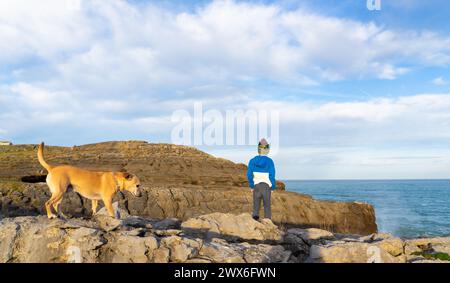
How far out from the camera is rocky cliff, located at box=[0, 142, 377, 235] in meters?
23.6

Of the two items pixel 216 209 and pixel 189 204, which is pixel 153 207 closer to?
pixel 189 204

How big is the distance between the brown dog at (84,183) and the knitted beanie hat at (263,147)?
143 inches

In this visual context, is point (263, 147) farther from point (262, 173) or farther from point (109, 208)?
point (109, 208)

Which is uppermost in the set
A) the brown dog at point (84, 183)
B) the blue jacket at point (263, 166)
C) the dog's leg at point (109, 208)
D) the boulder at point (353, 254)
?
the blue jacket at point (263, 166)

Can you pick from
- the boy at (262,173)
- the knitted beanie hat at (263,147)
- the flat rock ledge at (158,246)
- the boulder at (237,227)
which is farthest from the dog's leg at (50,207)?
the knitted beanie hat at (263,147)

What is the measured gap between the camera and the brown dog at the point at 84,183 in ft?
30.1

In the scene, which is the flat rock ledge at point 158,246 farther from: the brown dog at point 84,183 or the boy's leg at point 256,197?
the boy's leg at point 256,197

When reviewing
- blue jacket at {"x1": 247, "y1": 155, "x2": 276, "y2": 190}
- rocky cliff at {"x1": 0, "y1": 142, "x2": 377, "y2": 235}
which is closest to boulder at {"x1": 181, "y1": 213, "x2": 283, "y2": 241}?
blue jacket at {"x1": 247, "y1": 155, "x2": 276, "y2": 190}

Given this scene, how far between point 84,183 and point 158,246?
10.1 feet

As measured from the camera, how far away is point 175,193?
26641 millimetres

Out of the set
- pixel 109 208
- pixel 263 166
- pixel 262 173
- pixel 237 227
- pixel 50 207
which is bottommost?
pixel 237 227

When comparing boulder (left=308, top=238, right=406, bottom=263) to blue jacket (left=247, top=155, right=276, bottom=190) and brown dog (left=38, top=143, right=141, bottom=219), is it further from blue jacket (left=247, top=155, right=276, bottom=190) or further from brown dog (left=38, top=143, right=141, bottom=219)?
brown dog (left=38, top=143, right=141, bottom=219)

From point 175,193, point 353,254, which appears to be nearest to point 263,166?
point 353,254
